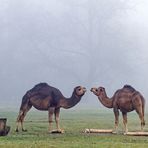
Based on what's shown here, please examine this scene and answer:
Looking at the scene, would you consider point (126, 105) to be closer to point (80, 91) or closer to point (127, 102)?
point (127, 102)

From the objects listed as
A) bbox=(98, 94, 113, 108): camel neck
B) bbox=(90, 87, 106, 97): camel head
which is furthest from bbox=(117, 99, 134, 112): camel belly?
bbox=(90, 87, 106, 97): camel head

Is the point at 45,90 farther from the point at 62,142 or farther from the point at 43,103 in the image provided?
the point at 62,142

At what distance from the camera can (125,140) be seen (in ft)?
68.4

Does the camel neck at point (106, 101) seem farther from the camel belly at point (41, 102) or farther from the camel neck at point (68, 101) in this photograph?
the camel belly at point (41, 102)

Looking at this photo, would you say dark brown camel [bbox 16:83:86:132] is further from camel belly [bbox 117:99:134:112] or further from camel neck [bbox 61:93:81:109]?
camel belly [bbox 117:99:134:112]

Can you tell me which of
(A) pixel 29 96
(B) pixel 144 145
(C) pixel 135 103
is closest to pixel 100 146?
(B) pixel 144 145

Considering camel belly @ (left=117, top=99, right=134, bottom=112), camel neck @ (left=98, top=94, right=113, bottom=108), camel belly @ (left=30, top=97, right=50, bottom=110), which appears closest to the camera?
camel belly @ (left=117, top=99, right=134, bottom=112)

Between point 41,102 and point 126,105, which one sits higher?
point 41,102

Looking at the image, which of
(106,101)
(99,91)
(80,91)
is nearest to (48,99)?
(80,91)

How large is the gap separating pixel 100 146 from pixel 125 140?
10.2ft

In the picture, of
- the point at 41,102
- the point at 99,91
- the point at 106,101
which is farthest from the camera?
the point at 99,91

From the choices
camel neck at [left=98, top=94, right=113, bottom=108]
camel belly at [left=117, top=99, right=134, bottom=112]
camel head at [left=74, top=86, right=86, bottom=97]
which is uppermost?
camel head at [left=74, top=86, right=86, bottom=97]

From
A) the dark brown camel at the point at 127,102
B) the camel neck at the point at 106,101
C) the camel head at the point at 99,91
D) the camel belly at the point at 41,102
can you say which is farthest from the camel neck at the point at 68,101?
the dark brown camel at the point at 127,102

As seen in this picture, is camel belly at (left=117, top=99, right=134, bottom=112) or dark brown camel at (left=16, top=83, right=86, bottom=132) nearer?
camel belly at (left=117, top=99, right=134, bottom=112)
